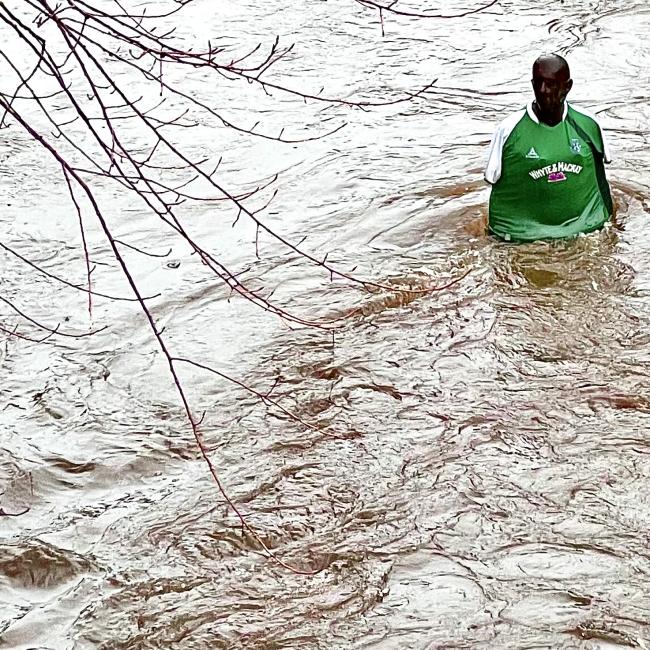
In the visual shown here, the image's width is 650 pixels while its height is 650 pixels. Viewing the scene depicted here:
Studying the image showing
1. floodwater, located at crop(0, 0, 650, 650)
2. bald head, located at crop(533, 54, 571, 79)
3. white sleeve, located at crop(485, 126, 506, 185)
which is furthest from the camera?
white sleeve, located at crop(485, 126, 506, 185)

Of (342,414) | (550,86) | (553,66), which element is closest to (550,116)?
(550,86)

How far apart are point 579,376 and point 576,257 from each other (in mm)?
1152

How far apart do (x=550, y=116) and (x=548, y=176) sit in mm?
333

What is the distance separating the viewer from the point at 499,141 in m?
7.07

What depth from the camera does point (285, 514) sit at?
17.9ft

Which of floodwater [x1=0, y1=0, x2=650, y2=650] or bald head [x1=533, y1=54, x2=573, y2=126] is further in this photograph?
bald head [x1=533, y1=54, x2=573, y2=126]

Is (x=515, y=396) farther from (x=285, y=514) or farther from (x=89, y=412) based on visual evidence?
(x=89, y=412)

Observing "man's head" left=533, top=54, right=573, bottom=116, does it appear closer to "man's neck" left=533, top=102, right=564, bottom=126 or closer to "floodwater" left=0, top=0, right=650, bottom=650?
"man's neck" left=533, top=102, right=564, bottom=126

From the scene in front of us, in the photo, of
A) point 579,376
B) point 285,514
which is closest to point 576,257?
point 579,376

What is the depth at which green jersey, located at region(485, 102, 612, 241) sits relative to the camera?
23.0 ft

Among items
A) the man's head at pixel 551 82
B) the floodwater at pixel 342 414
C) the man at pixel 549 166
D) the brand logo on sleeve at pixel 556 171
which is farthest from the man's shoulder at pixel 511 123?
the floodwater at pixel 342 414

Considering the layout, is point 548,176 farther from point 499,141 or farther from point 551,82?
point 551,82

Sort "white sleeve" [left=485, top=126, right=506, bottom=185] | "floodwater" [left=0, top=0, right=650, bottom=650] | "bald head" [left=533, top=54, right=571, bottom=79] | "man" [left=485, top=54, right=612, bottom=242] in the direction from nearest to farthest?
"floodwater" [left=0, top=0, right=650, bottom=650]
"bald head" [left=533, top=54, right=571, bottom=79]
"man" [left=485, top=54, right=612, bottom=242]
"white sleeve" [left=485, top=126, right=506, bottom=185]

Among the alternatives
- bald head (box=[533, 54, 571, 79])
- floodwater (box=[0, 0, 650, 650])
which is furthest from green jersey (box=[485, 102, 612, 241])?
bald head (box=[533, 54, 571, 79])
